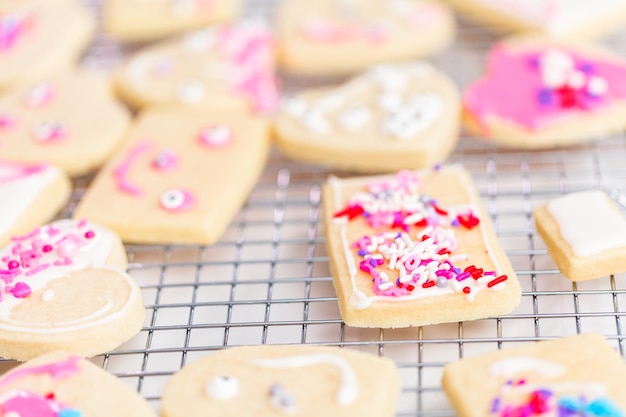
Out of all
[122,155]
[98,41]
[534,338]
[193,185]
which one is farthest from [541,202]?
[98,41]

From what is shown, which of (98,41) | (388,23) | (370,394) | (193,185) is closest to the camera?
(370,394)

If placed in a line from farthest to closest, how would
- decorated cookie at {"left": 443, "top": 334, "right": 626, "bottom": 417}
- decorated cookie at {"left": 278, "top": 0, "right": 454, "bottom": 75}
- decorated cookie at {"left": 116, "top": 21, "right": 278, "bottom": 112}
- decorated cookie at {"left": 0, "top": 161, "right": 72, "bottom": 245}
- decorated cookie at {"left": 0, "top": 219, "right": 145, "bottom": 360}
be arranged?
1. decorated cookie at {"left": 278, "top": 0, "right": 454, "bottom": 75}
2. decorated cookie at {"left": 116, "top": 21, "right": 278, "bottom": 112}
3. decorated cookie at {"left": 0, "top": 161, "right": 72, "bottom": 245}
4. decorated cookie at {"left": 0, "top": 219, "right": 145, "bottom": 360}
5. decorated cookie at {"left": 443, "top": 334, "right": 626, "bottom": 417}

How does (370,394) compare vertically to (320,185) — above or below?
above

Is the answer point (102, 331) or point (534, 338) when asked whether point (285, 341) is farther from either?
point (534, 338)

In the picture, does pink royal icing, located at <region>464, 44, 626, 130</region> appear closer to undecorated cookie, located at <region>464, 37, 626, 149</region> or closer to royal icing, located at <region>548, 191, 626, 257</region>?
undecorated cookie, located at <region>464, 37, 626, 149</region>

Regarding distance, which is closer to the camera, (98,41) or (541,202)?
(541,202)

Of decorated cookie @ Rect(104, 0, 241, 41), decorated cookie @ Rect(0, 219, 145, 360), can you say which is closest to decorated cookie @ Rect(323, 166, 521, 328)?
decorated cookie @ Rect(0, 219, 145, 360)

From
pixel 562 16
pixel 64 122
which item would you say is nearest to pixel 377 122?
pixel 562 16
